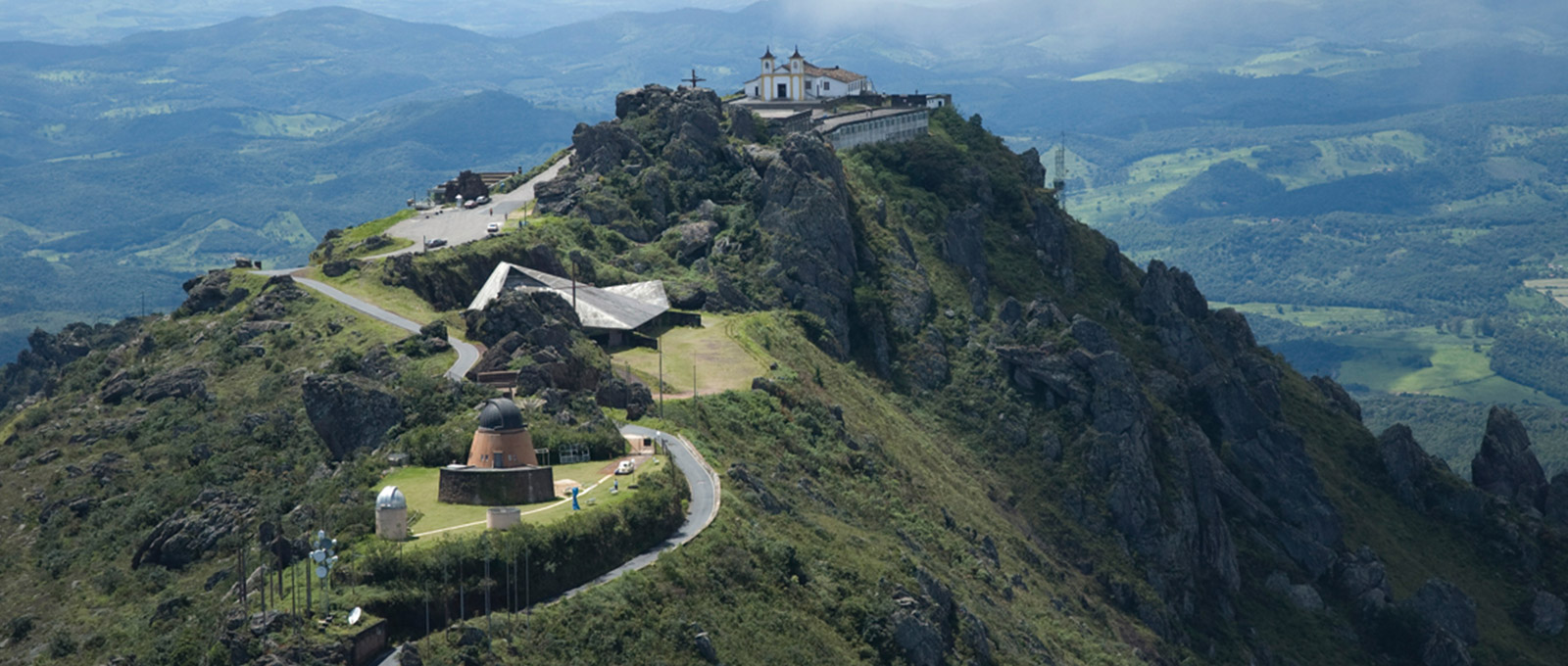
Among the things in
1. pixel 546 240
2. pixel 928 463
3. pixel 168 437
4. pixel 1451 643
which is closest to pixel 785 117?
pixel 546 240

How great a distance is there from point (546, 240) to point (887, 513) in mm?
28419

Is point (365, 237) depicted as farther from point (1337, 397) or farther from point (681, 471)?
point (1337, 397)

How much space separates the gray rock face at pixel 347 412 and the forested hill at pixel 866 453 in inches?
11.1

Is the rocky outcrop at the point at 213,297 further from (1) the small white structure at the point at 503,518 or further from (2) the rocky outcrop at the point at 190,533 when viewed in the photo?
(1) the small white structure at the point at 503,518

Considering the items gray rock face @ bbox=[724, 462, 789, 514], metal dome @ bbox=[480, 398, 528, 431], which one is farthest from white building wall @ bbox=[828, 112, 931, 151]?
metal dome @ bbox=[480, 398, 528, 431]

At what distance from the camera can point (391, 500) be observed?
5244cm

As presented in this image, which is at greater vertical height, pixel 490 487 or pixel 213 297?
pixel 490 487

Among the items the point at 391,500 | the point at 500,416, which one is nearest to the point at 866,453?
the point at 500,416

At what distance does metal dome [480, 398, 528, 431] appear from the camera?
58.9 meters

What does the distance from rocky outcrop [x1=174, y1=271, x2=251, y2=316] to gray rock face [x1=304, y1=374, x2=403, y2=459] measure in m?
26.7

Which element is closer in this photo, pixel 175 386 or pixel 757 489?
pixel 757 489

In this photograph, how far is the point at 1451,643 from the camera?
10500 centimetres

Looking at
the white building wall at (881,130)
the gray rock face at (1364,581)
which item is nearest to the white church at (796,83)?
the white building wall at (881,130)

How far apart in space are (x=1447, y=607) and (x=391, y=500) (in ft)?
245
